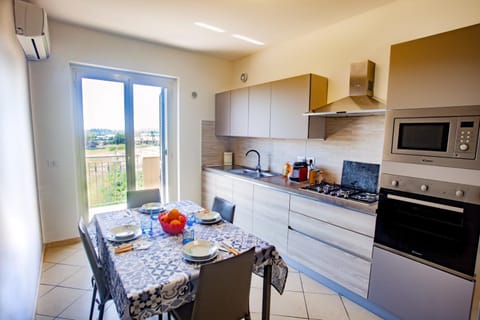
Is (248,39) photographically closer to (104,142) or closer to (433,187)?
(104,142)

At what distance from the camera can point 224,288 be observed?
127cm

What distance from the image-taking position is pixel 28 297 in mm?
1800

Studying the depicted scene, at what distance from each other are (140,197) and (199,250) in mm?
1305

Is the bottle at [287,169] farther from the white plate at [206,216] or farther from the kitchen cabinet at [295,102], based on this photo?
the white plate at [206,216]

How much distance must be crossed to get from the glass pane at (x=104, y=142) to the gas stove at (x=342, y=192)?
2460 millimetres

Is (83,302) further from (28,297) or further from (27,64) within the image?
(27,64)

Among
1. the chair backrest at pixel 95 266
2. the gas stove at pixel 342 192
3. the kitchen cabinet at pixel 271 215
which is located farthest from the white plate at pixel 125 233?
the gas stove at pixel 342 192

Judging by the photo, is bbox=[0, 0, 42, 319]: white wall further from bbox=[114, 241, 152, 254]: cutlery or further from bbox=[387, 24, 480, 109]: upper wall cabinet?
bbox=[387, 24, 480, 109]: upper wall cabinet

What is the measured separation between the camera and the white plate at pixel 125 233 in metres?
1.63

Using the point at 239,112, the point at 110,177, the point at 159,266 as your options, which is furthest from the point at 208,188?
the point at 159,266

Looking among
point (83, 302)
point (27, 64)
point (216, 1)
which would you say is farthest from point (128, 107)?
point (83, 302)

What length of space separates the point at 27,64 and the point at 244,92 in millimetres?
2431

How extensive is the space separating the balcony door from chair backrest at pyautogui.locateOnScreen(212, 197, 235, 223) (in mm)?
1640

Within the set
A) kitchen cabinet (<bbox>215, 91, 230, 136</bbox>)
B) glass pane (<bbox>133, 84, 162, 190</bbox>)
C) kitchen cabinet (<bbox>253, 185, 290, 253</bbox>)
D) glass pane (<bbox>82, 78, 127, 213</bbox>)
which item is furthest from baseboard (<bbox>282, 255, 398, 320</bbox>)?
glass pane (<bbox>82, 78, 127, 213</bbox>)
